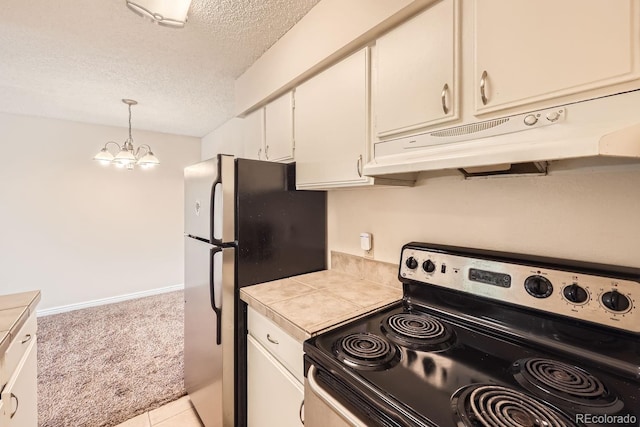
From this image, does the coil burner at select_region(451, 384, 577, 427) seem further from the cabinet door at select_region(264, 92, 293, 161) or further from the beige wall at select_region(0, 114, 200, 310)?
the beige wall at select_region(0, 114, 200, 310)

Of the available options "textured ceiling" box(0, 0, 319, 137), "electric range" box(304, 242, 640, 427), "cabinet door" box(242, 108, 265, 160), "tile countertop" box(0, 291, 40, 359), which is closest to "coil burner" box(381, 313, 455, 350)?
"electric range" box(304, 242, 640, 427)

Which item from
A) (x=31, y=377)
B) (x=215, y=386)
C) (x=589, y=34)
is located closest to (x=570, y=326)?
(x=589, y=34)

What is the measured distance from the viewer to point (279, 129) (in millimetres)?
1865

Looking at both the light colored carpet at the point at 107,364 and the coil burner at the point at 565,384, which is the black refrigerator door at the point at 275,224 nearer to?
the coil burner at the point at 565,384

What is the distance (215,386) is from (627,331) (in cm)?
175

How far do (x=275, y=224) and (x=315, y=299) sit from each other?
515 mm

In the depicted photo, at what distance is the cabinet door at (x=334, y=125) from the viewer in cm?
129

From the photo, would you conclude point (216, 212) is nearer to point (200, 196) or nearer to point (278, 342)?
point (200, 196)

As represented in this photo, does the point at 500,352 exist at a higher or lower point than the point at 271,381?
higher

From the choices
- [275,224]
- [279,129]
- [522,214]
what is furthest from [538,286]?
[279,129]

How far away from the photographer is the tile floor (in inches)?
69.7

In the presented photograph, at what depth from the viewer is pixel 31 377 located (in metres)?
1.25

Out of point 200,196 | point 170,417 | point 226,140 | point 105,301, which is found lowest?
point 170,417

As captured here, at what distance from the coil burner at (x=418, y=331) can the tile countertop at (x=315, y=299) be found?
0.15 m
